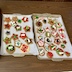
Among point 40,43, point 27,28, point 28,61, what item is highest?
point 27,28

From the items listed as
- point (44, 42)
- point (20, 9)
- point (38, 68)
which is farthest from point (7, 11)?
point (38, 68)

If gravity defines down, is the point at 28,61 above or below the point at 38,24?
below

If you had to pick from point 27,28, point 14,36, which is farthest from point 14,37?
point 27,28

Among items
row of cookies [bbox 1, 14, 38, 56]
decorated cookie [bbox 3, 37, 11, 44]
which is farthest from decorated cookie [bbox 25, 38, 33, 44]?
decorated cookie [bbox 3, 37, 11, 44]

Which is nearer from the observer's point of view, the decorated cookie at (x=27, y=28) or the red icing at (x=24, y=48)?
the red icing at (x=24, y=48)

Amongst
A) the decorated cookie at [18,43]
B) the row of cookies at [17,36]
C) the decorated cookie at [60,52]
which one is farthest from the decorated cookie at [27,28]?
the decorated cookie at [60,52]

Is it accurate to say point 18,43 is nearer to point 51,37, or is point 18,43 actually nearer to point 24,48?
point 24,48

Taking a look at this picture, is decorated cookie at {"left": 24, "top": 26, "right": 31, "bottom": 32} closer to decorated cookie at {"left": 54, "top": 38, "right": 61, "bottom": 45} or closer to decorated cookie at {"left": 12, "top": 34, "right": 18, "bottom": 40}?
decorated cookie at {"left": 12, "top": 34, "right": 18, "bottom": 40}

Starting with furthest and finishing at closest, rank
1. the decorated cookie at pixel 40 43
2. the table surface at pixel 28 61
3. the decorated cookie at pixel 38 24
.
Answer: the decorated cookie at pixel 38 24, the decorated cookie at pixel 40 43, the table surface at pixel 28 61

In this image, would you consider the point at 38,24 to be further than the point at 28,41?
Yes

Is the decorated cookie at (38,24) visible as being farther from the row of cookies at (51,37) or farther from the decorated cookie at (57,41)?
the decorated cookie at (57,41)

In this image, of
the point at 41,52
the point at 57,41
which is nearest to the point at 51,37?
the point at 57,41

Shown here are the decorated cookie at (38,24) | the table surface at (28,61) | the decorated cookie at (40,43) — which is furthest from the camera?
the decorated cookie at (38,24)
